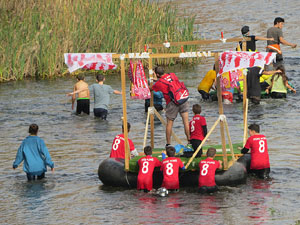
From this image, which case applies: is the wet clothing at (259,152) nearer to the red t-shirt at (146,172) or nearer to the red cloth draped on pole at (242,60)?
the red cloth draped on pole at (242,60)

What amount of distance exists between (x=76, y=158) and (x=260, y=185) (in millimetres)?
4636

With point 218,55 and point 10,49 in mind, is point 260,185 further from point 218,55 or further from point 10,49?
point 10,49

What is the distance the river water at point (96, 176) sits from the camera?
11539mm

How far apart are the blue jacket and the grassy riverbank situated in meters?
13.6

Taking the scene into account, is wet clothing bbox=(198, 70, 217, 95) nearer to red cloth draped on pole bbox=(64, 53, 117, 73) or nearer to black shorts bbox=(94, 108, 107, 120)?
black shorts bbox=(94, 108, 107, 120)

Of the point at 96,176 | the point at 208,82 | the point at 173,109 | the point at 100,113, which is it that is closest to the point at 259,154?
the point at 173,109

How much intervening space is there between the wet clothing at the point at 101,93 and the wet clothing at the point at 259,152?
7.40 metres

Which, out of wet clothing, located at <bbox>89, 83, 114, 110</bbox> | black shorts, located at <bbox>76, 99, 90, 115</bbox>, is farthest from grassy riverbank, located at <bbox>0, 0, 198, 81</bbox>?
wet clothing, located at <bbox>89, 83, 114, 110</bbox>

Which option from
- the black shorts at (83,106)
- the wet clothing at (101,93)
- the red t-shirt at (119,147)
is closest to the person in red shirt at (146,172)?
the red t-shirt at (119,147)

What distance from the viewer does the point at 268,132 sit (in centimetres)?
1809

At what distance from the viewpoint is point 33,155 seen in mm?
13672

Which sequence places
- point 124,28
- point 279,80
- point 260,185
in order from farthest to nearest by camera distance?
point 124,28, point 279,80, point 260,185

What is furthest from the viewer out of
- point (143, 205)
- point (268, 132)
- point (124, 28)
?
point (124, 28)

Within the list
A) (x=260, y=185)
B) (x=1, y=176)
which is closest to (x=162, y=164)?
(x=260, y=185)
